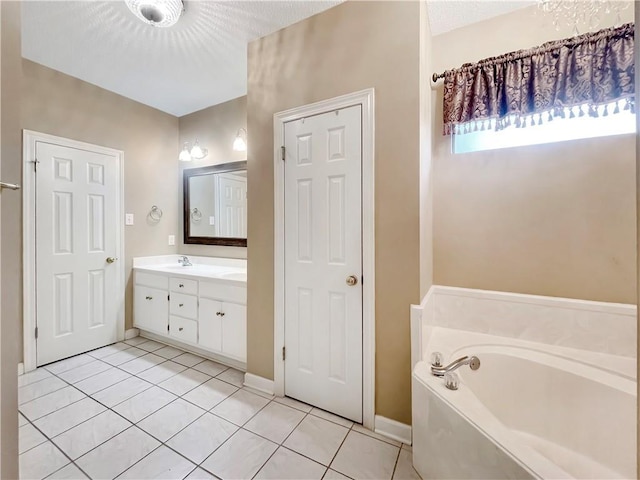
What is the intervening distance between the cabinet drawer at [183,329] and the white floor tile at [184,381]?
0.32m

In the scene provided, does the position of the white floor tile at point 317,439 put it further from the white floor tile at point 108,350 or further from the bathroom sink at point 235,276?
the white floor tile at point 108,350

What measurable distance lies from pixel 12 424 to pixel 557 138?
9.43 feet

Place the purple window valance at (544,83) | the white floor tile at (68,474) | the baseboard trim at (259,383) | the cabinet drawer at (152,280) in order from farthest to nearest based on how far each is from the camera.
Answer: the cabinet drawer at (152,280), the baseboard trim at (259,383), the purple window valance at (544,83), the white floor tile at (68,474)

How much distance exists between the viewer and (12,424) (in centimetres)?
95

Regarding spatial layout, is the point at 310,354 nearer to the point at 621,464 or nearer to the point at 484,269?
the point at 484,269

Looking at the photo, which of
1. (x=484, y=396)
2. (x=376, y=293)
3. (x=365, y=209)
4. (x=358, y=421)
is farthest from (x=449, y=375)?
(x=365, y=209)

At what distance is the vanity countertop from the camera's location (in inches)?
106

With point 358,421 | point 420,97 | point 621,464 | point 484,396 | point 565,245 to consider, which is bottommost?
point 358,421

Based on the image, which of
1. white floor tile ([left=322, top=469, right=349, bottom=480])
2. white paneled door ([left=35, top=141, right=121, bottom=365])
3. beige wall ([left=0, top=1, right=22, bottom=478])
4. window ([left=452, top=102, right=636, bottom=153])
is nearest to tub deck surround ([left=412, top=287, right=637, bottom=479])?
white floor tile ([left=322, top=469, right=349, bottom=480])

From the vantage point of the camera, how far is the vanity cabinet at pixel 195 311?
7.57ft

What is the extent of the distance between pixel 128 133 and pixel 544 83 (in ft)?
11.8

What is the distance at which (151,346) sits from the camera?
9.30ft

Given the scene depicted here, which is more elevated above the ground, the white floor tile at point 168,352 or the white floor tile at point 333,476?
the white floor tile at point 168,352

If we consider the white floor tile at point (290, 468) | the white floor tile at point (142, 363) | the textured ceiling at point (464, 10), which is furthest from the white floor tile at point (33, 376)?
the textured ceiling at point (464, 10)
